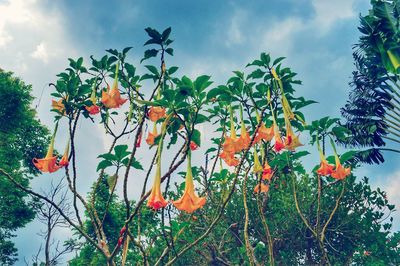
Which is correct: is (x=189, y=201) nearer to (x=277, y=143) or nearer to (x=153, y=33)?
(x=277, y=143)

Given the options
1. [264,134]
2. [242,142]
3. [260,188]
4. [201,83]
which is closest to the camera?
[201,83]

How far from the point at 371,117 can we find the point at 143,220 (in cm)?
887

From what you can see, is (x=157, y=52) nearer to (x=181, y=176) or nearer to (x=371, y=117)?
(x=181, y=176)

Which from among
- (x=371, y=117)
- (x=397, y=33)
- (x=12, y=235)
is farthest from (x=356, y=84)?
(x=12, y=235)

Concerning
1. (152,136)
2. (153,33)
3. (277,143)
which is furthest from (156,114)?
(277,143)

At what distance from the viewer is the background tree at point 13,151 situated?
1247cm

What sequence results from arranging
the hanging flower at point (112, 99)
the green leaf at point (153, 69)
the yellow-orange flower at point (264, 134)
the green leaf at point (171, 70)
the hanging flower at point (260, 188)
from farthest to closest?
1. the green leaf at point (171, 70)
2. the green leaf at point (153, 69)
3. the hanging flower at point (260, 188)
4. the hanging flower at point (112, 99)
5. the yellow-orange flower at point (264, 134)

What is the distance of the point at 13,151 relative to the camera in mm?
12734

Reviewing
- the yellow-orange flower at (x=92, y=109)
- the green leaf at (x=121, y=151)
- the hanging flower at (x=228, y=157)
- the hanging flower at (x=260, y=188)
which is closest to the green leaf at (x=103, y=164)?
the green leaf at (x=121, y=151)

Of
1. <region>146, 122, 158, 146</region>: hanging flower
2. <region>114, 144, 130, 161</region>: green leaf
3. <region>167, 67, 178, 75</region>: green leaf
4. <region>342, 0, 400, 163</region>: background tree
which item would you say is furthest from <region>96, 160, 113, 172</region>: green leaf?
<region>342, 0, 400, 163</region>: background tree

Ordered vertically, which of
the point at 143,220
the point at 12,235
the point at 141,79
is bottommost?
the point at 141,79

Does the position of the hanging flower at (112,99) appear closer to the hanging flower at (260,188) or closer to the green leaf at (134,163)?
the green leaf at (134,163)

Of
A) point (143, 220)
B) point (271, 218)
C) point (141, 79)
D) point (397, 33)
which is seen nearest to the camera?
point (141, 79)

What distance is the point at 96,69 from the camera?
3572 mm
